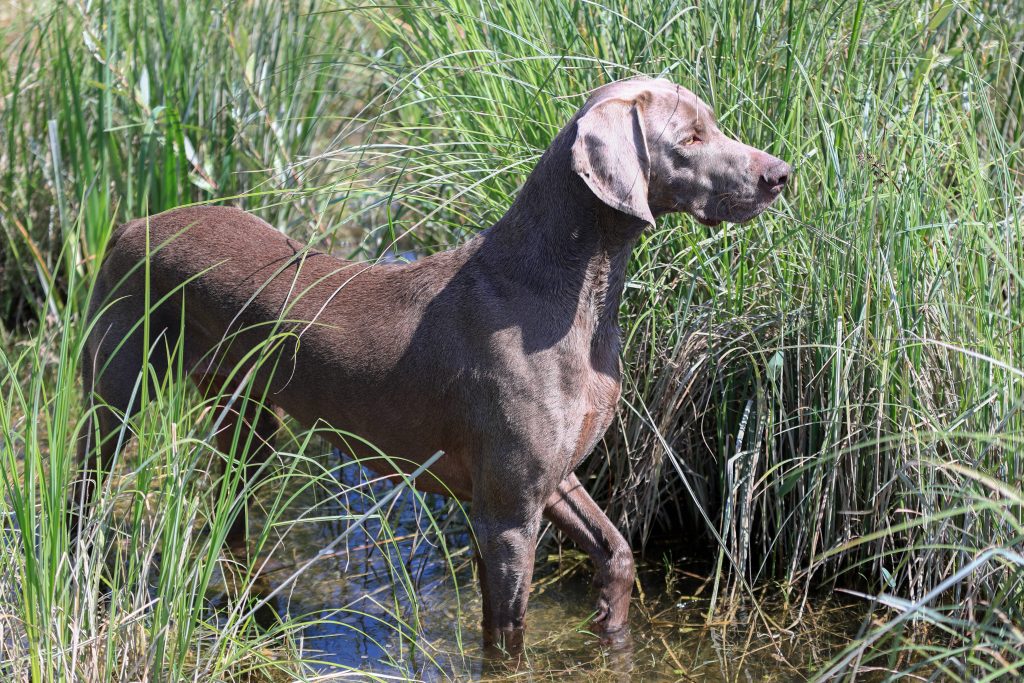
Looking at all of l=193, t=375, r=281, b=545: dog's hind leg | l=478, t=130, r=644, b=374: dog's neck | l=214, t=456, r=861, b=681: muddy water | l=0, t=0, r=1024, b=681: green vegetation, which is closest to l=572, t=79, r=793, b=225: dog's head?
l=478, t=130, r=644, b=374: dog's neck

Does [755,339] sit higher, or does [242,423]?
[755,339]

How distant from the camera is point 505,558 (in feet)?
10.9

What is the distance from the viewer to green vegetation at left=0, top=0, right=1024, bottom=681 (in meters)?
2.75

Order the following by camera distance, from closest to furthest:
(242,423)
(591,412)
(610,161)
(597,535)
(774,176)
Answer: (610,161)
(774,176)
(591,412)
(597,535)
(242,423)

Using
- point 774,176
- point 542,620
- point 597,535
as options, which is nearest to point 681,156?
point 774,176

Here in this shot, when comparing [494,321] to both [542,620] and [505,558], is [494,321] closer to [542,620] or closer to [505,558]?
[505,558]

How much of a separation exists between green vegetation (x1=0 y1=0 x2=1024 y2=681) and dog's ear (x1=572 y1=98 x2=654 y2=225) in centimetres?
58

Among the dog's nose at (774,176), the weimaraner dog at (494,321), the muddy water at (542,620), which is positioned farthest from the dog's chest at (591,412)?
the dog's nose at (774,176)

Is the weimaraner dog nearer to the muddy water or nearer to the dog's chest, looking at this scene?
the dog's chest

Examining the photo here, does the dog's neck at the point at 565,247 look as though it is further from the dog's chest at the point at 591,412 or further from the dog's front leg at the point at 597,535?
the dog's front leg at the point at 597,535

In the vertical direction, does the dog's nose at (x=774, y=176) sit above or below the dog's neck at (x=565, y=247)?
above

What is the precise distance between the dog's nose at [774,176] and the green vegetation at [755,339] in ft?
1.38

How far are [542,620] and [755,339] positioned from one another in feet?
3.72

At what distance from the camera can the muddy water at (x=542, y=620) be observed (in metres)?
3.50
